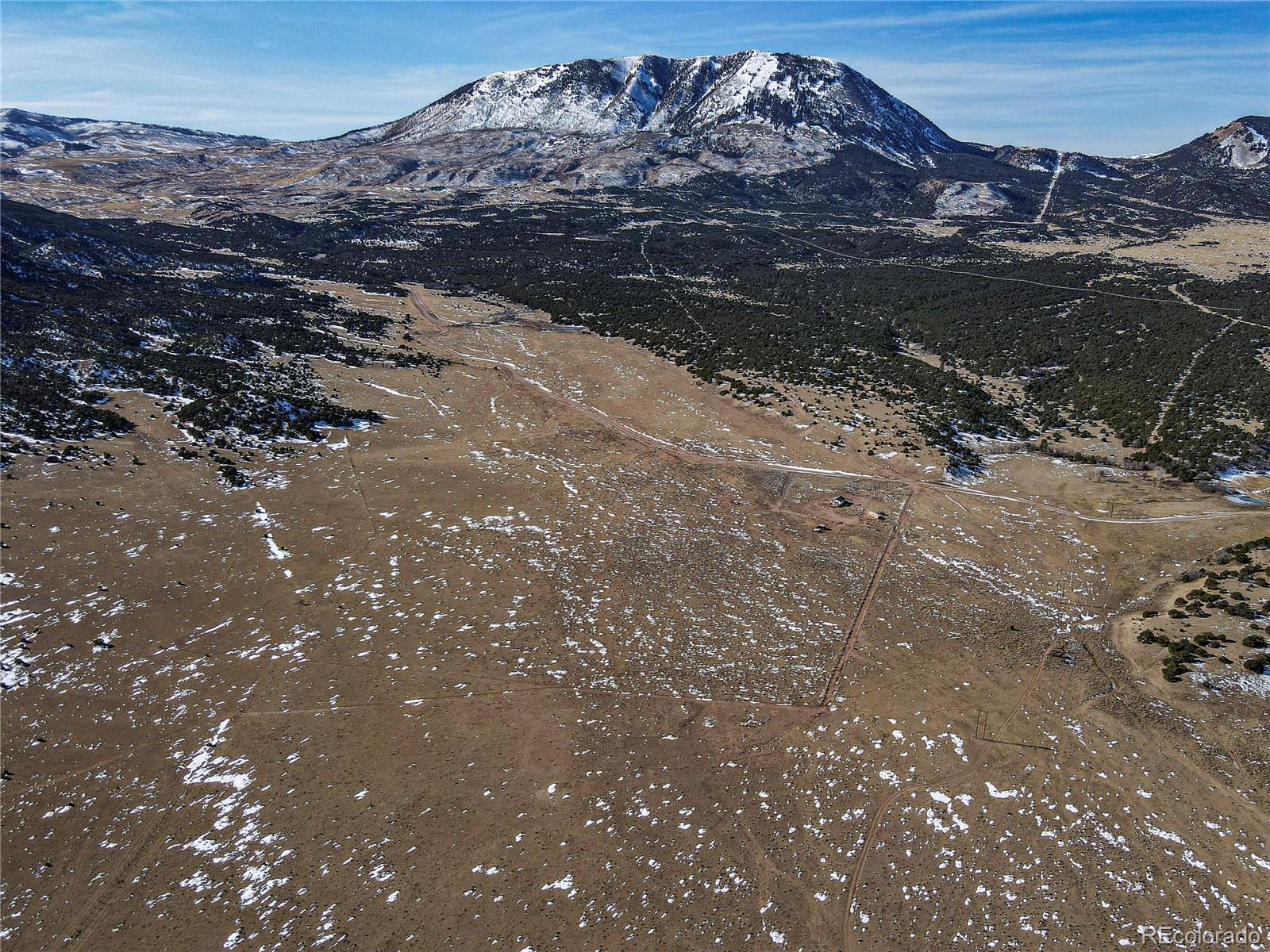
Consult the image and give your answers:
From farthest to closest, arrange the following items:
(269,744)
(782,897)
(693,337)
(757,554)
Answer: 1. (693,337)
2. (757,554)
3. (269,744)
4. (782,897)

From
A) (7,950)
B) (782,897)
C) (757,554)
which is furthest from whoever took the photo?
(757,554)

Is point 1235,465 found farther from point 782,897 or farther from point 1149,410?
point 782,897

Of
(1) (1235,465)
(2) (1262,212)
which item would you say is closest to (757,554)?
(1) (1235,465)

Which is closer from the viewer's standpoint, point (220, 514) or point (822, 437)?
point (220, 514)

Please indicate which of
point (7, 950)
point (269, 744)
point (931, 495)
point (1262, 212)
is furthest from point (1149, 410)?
point (1262, 212)

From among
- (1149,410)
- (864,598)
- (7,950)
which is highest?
(1149,410)

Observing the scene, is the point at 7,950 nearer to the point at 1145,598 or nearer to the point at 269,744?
the point at 269,744

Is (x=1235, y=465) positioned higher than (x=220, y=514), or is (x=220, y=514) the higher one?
(x=1235, y=465)
